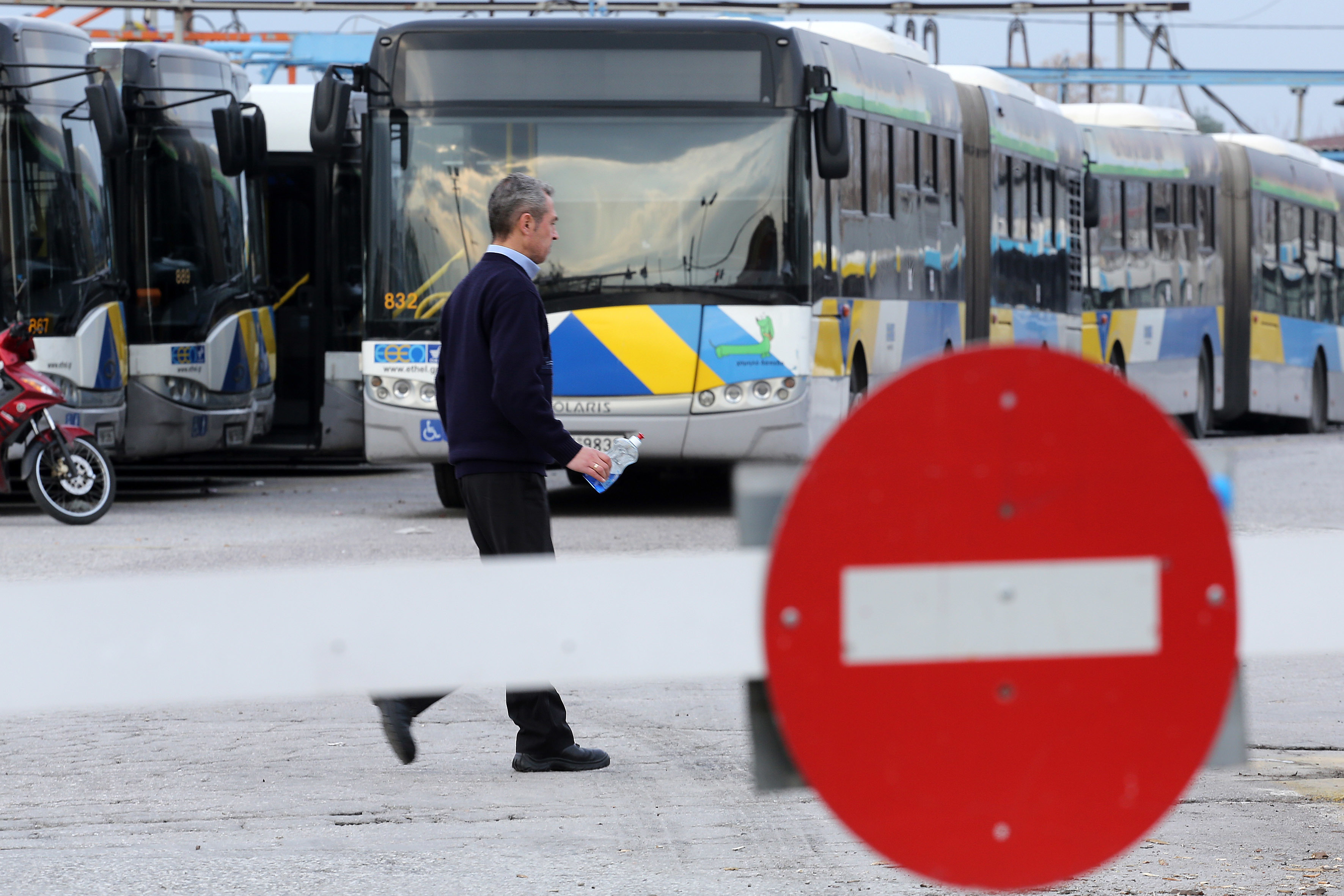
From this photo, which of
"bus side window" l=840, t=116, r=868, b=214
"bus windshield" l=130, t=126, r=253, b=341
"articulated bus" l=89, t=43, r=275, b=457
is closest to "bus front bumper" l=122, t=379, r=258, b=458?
"articulated bus" l=89, t=43, r=275, b=457

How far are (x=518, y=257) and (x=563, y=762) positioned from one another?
153 centimetres

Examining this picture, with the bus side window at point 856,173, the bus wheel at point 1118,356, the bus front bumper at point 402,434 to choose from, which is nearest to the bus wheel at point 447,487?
the bus front bumper at point 402,434

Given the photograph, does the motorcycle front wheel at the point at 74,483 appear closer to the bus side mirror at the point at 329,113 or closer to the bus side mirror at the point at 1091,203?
the bus side mirror at the point at 329,113

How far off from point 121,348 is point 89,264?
0.75m

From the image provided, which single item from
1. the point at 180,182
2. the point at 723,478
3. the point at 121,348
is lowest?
the point at 723,478

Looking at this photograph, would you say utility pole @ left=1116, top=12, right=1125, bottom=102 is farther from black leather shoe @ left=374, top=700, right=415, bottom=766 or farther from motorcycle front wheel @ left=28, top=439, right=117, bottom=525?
black leather shoe @ left=374, top=700, right=415, bottom=766

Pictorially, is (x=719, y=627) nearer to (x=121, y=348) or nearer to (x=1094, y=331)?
(x=121, y=348)

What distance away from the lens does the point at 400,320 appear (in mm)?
14867

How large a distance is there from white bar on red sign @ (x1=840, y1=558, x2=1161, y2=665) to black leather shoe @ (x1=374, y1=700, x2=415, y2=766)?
413 centimetres

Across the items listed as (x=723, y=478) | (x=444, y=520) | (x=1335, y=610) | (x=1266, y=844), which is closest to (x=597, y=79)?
(x=444, y=520)

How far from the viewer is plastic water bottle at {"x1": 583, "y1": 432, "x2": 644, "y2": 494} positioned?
6559mm

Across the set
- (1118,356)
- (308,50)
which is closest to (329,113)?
(1118,356)

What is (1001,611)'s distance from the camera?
2.17 meters

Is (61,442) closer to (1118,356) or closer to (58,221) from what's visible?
(58,221)
